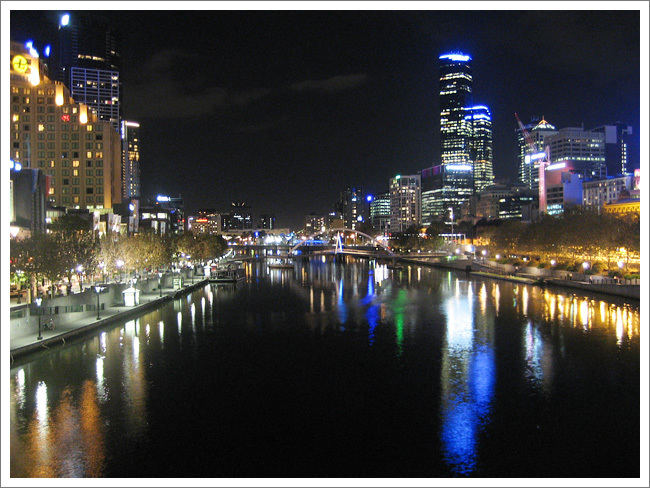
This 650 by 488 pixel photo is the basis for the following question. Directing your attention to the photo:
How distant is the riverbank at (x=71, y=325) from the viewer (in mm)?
21734

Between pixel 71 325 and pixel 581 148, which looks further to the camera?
pixel 581 148

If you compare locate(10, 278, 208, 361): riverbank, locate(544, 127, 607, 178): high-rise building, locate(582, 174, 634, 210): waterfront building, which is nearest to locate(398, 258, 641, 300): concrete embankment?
locate(10, 278, 208, 361): riverbank

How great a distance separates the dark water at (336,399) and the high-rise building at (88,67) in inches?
6342

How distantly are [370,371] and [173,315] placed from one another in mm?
17592

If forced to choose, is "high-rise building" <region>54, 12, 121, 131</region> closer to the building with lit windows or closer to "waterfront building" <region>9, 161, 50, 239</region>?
the building with lit windows

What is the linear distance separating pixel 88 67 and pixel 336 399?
186 m

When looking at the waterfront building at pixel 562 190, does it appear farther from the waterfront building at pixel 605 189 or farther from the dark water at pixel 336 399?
the dark water at pixel 336 399

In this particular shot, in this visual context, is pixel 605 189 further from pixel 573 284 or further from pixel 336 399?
pixel 336 399

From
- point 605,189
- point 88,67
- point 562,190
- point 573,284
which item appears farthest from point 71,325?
point 88,67

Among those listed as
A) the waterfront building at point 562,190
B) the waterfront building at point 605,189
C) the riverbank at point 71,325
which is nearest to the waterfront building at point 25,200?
the riverbank at point 71,325

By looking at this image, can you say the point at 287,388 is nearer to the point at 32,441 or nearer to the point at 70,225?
the point at 32,441

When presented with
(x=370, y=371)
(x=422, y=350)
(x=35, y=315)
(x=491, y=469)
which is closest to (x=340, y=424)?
(x=491, y=469)

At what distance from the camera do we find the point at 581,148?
178875mm

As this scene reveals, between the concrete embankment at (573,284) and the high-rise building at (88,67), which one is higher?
the high-rise building at (88,67)
